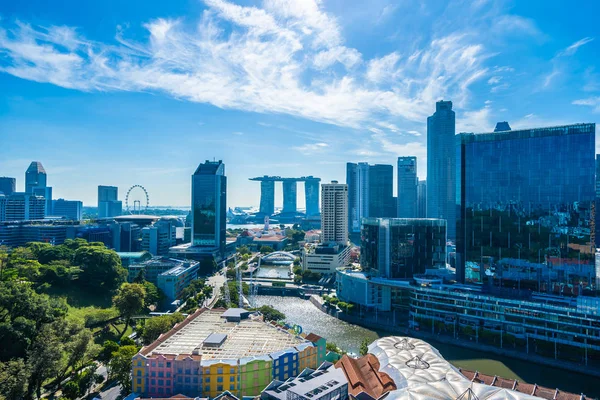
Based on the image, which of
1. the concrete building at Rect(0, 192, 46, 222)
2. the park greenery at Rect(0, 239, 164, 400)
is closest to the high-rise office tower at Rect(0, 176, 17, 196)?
the concrete building at Rect(0, 192, 46, 222)

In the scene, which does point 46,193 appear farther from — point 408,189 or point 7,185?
point 408,189

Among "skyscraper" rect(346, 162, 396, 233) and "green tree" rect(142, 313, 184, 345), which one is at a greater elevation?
"skyscraper" rect(346, 162, 396, 233)

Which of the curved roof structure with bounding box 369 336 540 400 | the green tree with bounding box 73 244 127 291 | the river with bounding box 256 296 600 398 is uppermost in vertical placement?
the green tree with bounding box 73 244 127 291

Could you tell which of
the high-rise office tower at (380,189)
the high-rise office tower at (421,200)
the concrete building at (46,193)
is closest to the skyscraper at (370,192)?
the high-rise office tower at (380,189)

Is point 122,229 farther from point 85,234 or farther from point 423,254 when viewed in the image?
point 423,254

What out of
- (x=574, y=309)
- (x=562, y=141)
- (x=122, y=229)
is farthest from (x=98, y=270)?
(x=562, y=141)

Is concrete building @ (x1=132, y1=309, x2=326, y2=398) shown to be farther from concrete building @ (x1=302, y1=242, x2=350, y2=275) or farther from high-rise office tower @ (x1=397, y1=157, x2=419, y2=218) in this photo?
high-rise office tower @ (x1=397, y1=157, x2=419, y2=218)
